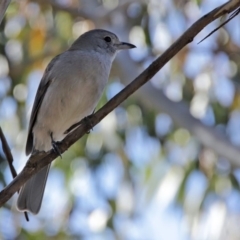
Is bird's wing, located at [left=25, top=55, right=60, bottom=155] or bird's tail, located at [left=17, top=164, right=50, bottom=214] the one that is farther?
bird's wing, located at [left=25, top=55, right=60, bottom=155]

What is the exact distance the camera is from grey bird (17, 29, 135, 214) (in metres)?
3.39

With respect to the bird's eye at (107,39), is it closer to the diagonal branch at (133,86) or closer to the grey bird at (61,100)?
the grey bird at (61,100)

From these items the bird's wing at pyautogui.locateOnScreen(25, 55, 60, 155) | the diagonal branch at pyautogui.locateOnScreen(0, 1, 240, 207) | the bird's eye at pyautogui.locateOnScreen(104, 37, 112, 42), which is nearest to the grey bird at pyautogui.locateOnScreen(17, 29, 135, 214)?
the bird's wing at pyautogui.locateOnScreen(25, 55, 60, 155)

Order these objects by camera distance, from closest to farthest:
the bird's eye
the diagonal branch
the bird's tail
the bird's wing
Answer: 1. the diagonal branch
2. the bird's tail
3. the bird's wing
4. the bird's eye

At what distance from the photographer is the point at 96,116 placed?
2.19 meters

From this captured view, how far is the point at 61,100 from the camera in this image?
3451mm

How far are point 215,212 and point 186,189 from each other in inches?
14.1

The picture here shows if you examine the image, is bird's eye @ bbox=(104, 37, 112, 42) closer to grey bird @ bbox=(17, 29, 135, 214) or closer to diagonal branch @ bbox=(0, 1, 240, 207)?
grey bird @ bbox=(17, 29, 135, 214)

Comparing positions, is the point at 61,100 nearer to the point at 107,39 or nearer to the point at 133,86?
the point at 107,39

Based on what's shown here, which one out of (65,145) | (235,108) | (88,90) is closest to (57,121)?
(88,90)

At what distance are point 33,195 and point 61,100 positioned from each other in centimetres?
54

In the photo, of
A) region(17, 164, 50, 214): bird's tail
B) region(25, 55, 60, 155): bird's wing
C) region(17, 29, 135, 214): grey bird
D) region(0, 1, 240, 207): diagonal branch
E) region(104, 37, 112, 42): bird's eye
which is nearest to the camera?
region(0, 1, 240, 207): diagonal branch

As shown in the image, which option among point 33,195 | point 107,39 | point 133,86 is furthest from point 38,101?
point 133,86

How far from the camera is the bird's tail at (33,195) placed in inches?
127
